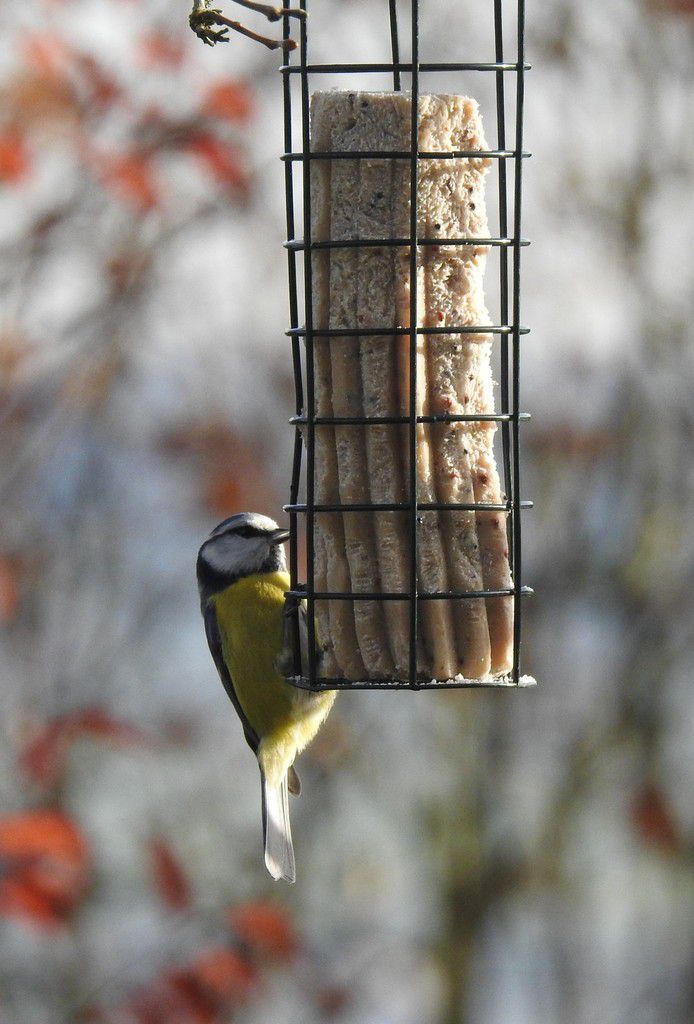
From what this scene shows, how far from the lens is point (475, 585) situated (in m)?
2.93

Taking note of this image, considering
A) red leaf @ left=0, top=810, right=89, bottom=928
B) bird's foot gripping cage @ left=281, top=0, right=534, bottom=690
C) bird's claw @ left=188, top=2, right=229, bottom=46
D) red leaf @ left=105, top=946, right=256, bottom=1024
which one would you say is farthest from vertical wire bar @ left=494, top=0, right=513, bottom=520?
red leaf @ left=105, top=946, right=256, bottom=1024

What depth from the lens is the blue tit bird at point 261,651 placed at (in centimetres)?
377

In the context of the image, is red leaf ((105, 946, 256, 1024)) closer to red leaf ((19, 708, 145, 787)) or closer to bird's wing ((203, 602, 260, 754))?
red leaf ((19, 708, 145, 787))

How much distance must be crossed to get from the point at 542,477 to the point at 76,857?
308 cm

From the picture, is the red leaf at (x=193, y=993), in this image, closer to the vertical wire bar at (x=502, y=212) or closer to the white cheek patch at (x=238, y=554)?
the white cheek patch at (x=238, y=554)

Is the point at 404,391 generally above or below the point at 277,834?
above

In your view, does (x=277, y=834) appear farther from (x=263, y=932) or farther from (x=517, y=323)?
(x=263, y=932)

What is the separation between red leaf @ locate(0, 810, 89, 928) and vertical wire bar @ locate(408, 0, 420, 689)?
3.04 metres

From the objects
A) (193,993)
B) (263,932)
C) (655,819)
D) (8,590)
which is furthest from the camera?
(655,819)

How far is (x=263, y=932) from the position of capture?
6.15m

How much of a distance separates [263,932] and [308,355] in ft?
13.0

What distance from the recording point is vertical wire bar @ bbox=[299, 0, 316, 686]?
2756 millimetres

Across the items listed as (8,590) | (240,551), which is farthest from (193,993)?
(240,551)

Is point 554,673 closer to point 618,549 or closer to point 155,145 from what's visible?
point 618,549
